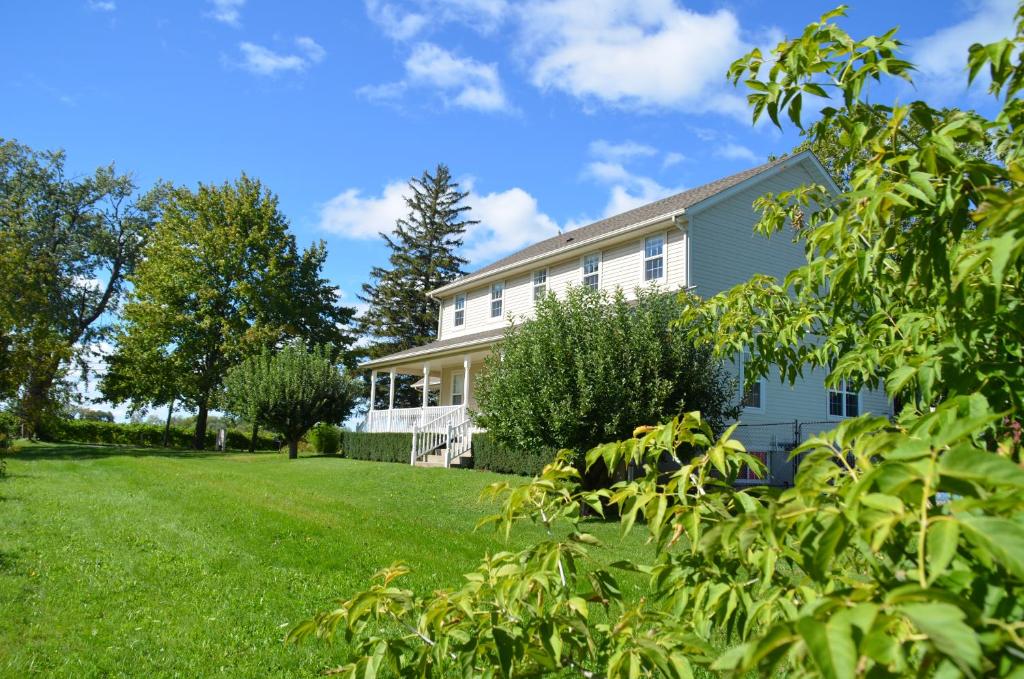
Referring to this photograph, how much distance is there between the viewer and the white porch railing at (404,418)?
23.3 m

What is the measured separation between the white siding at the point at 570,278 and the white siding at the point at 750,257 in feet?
1.79

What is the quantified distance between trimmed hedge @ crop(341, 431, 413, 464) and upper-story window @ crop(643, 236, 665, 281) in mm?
9941

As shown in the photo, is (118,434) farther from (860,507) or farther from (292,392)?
(860,507)

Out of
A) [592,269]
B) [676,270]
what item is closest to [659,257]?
[676,270]

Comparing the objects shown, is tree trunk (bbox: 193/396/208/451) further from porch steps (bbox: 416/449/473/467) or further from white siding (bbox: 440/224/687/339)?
porch steps (bbox: 416/449/473/467)

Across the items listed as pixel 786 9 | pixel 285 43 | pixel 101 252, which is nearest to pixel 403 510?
pixel 285 43

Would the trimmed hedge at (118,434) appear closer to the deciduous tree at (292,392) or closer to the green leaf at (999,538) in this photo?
the deciduous tree at (292,392)

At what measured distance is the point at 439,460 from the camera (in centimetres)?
2203

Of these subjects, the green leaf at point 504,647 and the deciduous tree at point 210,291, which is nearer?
the green leaf at point 504,647

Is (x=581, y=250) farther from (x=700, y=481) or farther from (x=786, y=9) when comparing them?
(x=700, y=481)

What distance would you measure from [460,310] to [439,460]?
7477 millimetres

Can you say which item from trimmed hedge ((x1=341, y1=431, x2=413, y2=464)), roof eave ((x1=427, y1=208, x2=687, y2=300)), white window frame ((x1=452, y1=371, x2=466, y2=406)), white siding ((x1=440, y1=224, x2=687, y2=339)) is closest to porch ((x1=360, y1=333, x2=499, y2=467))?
white window frame ((x1=452, y1=371, x2=466, y2=406))

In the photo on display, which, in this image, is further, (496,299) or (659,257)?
(496,299)

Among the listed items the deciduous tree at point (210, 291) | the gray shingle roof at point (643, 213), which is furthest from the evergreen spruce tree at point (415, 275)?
the gray shingle roof at point (643, 213)
